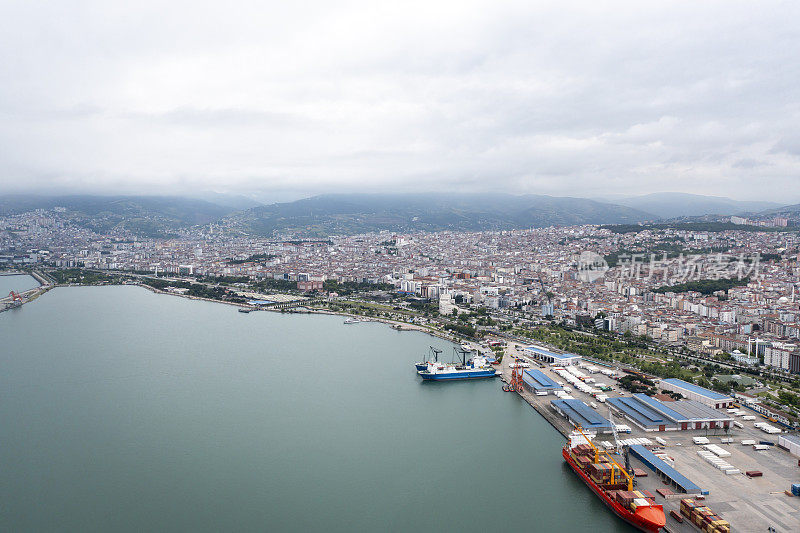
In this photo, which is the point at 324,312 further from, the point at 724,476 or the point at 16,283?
the point at 16,283

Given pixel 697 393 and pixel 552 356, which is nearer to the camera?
pixel 697 393

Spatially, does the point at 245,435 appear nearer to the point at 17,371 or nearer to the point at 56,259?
the point at 17,371

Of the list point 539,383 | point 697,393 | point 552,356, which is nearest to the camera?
point 697,393

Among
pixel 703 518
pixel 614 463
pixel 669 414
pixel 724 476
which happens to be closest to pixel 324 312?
pixel 669 414

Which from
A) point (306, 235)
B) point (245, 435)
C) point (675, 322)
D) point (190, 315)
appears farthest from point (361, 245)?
point (245, 435)

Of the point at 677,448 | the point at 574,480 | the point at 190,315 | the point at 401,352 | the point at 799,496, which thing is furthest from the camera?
the point at 190,315

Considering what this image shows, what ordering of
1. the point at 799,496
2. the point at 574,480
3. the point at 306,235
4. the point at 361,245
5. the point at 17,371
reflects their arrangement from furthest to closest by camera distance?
1. the point at 306,235
2. the point at 361,245
3. the point at 17,371
4. the point at 574,480
5. the point at 799,496

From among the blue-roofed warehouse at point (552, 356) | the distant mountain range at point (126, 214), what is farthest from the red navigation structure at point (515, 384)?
the distant mountain range at point (126, 214)
